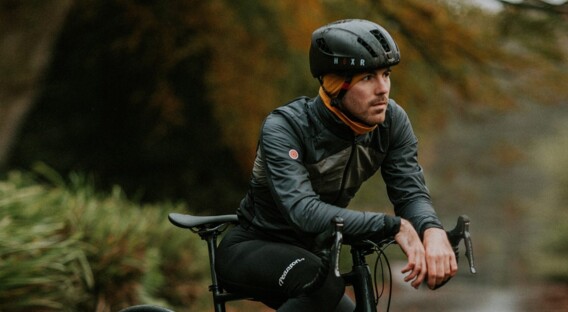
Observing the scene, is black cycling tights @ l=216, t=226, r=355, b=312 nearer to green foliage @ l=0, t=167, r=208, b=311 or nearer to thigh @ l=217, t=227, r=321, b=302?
thigh @ l=217, t=227, r=321, b=302

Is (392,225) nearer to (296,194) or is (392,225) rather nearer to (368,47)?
(296,194)

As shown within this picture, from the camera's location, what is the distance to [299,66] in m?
12.3

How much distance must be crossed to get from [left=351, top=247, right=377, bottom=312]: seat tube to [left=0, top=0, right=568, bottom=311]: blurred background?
3.43 m

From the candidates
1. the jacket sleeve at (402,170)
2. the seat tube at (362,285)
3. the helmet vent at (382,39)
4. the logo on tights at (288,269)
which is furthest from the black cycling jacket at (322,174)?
the helmet vent at (382,39)

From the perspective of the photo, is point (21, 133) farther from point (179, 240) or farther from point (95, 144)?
point (179, 240)

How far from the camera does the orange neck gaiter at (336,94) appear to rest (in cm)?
358

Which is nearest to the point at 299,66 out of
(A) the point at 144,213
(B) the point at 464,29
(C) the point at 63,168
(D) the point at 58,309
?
(B) the point at 464,29

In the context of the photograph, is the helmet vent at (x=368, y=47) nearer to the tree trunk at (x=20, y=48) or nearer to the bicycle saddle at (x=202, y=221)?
the bicycle saddle at (x=202, y=221)

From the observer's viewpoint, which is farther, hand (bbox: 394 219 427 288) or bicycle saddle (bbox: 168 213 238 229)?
bicycle saddle (bbox: 168 213 238 229)

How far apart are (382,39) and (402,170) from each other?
0.54 meters

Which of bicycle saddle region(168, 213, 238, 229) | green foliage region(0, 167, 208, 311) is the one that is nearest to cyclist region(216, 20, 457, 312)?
bicycle saddle region(168, 213, 238, 229)

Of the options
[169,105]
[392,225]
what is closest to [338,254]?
[392,225]

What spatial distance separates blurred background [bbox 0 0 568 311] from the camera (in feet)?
25.7

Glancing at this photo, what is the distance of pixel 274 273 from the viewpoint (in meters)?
3.58
